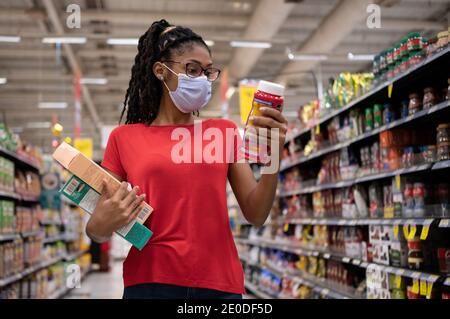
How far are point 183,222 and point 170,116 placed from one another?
1.22 ft

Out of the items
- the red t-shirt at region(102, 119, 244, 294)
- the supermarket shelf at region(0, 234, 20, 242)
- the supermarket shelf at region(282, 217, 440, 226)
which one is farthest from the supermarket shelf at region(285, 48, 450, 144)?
the supermarket shelf at region(0, 234, 20, 242)

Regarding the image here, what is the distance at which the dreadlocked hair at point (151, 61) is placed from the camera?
169 centimetres

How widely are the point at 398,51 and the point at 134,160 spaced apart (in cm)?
295

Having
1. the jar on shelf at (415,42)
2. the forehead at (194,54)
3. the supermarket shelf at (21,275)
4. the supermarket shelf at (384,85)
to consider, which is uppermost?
the jar on shelf at (415,42)

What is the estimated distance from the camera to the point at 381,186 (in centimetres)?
470

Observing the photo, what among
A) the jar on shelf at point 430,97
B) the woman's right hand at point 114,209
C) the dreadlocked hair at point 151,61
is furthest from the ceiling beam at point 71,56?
the woman's right hand at point 114,209

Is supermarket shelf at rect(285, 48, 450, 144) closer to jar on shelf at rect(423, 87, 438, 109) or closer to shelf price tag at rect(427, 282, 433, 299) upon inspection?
jar on shelf at rect(423, 87, 438, 109)

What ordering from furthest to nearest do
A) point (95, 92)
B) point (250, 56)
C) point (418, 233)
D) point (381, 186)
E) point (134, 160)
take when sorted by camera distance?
point (95, 92) < point (250, 56) < point (381, 186) < point (418, 233) < point (134, 160)

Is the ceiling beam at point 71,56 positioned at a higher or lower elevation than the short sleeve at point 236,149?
higher

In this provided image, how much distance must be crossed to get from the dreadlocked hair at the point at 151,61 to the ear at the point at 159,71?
0.04ft

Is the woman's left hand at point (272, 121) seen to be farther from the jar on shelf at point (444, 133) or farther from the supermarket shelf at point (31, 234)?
the supermarket shelf at point (31, 234)

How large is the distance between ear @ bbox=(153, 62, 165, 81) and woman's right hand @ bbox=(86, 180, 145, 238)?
17.0 inches

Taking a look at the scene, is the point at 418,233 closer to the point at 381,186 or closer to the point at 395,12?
the point at 381,186
